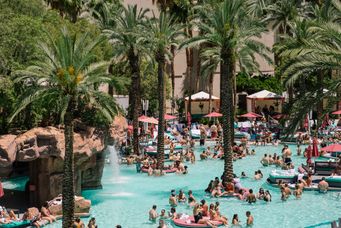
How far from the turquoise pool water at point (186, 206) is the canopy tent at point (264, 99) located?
21.3 metres

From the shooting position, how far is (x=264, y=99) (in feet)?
204

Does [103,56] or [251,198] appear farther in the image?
[103,56]

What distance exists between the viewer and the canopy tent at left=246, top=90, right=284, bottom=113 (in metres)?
57.6

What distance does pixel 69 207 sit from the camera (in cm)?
1973

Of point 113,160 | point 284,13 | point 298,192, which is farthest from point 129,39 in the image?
point 284,13

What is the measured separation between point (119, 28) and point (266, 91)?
952 inches

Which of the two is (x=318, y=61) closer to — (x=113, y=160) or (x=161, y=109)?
(x=161, y=109)

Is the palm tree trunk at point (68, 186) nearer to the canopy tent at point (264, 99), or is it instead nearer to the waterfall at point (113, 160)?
the waterfall at point (113, 160)

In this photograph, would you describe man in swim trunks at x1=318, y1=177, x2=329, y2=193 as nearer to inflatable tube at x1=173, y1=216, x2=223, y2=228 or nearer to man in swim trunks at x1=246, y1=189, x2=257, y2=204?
man in swim trunks at x1=246, y1=189, x2=257, y2=204

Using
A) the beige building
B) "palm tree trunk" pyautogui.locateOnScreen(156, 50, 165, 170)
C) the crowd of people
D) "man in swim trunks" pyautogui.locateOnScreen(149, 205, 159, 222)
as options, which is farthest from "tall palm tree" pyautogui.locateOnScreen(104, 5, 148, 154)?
the beige building

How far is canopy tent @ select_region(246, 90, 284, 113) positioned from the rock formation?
2959 cm

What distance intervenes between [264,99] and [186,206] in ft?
121

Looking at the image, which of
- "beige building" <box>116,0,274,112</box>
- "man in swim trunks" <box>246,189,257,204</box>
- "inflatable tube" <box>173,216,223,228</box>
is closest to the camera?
"inflatable tube" <box>173,216,223,228</box>

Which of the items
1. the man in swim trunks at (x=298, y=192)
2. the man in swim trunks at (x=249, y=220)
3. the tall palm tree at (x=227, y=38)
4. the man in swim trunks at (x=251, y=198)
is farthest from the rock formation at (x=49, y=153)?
the man in swim trunks at (x=298, y=192)
